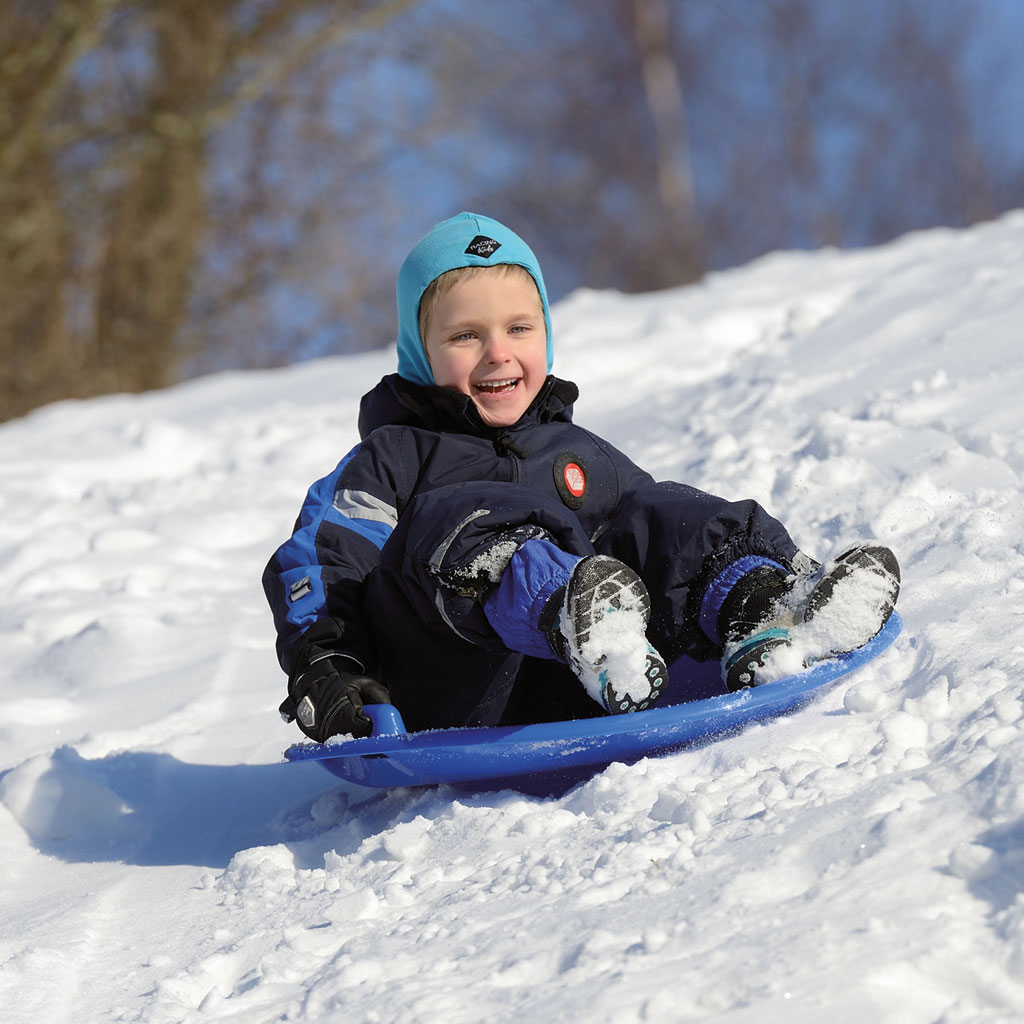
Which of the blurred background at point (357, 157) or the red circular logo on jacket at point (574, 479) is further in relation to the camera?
the blurred background at point (357, 157)

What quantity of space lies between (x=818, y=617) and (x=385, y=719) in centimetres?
71

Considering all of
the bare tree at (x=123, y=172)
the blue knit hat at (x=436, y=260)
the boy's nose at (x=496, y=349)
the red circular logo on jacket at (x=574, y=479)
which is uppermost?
the bare tree at (x=123, y=172)

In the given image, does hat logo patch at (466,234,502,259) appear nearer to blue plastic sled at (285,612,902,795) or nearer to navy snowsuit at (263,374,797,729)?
navy snowsuit at (263,374,797,729)

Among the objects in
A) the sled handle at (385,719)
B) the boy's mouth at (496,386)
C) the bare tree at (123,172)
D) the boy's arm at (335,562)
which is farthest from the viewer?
the bare tree at (123,172)

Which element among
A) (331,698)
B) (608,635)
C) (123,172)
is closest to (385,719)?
(331,698)

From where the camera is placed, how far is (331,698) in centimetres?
224

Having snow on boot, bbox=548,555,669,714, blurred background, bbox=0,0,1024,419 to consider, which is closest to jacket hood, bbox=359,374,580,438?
snow on boot, bbox=548,555,669,714

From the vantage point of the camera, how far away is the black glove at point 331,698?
2217 millimetres

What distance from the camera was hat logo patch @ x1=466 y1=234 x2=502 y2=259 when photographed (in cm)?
274

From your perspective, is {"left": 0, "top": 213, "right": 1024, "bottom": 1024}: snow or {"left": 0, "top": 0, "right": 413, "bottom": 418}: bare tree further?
{"left": 0, "top": 0, "right": 413, "bottom": 418}: bare tree

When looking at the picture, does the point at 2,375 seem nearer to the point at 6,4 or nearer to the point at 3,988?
the point at 6,4

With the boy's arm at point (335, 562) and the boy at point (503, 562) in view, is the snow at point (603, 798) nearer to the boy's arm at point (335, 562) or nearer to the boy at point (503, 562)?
the boy at point (503, 562)

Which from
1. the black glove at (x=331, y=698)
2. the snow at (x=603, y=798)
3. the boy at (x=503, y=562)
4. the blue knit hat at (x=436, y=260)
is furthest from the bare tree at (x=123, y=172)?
the black glove at (x=331, y=698)

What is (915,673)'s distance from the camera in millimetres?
2148
